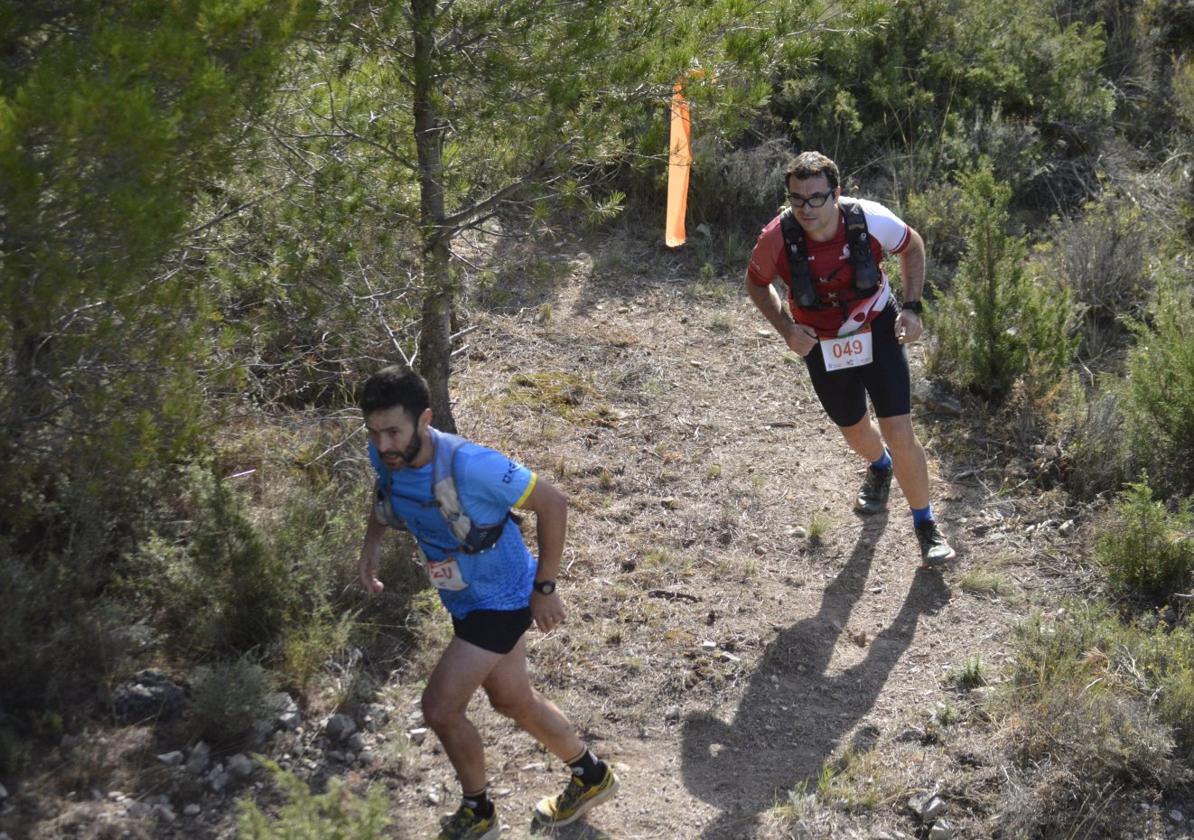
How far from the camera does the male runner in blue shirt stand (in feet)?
12.0

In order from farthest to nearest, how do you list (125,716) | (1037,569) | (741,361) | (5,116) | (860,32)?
(741,361)
(1037,569)
(860,32)
(125,716)
(5,116)

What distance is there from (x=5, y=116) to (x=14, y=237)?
0.39 m

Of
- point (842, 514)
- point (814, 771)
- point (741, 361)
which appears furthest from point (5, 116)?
point (741, 361)

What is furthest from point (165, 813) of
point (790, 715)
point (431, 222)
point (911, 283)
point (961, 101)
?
point (961, 101)

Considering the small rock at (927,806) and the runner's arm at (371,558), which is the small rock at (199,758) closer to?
the runner's arm at (371,558)

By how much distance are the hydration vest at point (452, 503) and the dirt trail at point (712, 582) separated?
1.19 metres

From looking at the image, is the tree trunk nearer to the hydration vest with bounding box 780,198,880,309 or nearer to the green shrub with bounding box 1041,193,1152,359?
the hydration vest with bounding box 780,198,880,309

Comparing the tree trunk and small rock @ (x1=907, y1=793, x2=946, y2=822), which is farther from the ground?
the tree trunk

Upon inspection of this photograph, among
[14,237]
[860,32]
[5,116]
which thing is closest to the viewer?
[5,116]

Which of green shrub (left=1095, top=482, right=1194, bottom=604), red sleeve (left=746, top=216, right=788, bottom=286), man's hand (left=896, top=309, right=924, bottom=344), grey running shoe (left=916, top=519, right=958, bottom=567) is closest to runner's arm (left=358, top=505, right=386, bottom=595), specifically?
red sleeve (left=746, top=216, right=788, bottom=286)

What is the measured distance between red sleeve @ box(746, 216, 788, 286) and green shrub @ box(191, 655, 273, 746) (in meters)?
2.67

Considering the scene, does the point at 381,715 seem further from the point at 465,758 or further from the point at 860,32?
the point at 860,32

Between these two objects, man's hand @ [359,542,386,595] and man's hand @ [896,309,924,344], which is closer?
man's hand @ [359,542,386,595]

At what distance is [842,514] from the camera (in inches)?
254
